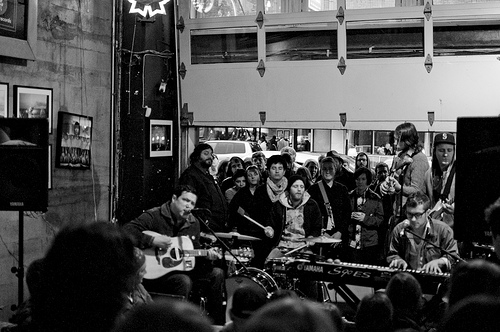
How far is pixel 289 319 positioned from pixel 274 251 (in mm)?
6020

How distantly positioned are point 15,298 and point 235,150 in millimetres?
7568

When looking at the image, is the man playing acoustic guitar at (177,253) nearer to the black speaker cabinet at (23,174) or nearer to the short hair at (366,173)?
the black speaker cabinet at (23,174)

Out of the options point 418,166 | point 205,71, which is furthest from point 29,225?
point 418,166

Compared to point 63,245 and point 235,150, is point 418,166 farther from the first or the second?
point 235,150

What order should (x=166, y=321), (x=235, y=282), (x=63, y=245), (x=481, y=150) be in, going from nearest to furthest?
(x=166, y=321) → (x=63, y=245) → (x=481, y=150) → (x=235, y=282)

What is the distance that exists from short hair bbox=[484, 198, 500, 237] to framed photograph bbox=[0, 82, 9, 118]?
5.56 metres

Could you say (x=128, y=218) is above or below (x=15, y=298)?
above

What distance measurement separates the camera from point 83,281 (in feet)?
6.43

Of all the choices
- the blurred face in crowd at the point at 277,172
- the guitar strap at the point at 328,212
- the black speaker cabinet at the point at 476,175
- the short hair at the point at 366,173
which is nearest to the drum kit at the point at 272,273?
the guitar strap at the point at 328,212

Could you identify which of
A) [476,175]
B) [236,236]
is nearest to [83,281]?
[476,175]

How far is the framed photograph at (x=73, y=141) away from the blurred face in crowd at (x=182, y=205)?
1.95 metres

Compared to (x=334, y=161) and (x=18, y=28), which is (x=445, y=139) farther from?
(x=18, y=28)

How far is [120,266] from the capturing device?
6.59 ft

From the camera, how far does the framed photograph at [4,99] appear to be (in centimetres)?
759
